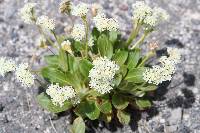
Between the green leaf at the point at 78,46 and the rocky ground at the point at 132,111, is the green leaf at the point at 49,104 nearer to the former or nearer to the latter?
the rocky ground at the point at 132,111

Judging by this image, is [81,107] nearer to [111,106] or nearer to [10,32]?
[111,106]

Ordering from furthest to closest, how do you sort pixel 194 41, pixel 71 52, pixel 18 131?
pixel 194 41, pixel 18 131, pixel 71 52

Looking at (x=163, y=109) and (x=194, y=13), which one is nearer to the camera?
(x=163, y=109)

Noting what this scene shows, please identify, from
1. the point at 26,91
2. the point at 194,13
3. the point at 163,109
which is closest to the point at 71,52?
the point at 26,91

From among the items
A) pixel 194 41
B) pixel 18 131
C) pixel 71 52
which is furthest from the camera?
pixel 194 41

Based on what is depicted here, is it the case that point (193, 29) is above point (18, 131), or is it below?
above

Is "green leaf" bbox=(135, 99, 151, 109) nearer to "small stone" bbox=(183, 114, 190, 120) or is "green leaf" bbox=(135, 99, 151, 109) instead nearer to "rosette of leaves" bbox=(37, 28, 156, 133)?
"rosette of leaves" bbox=(37, 28, 156, 133)

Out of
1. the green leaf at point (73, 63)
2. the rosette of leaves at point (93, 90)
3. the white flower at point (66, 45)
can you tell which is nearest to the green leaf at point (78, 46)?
the rosette of leaves at point (93, 90)

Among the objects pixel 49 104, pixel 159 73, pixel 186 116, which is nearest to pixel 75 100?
pixel 49 104

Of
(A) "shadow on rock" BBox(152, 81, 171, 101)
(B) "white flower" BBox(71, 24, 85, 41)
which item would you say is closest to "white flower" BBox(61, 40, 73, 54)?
(B) "white flower" BBox(71, 24, 85, 41)
